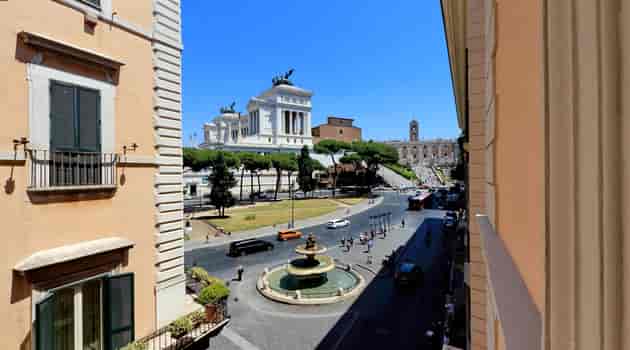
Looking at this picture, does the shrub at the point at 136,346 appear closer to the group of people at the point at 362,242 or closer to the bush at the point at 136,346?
the bush at the point at 136,346

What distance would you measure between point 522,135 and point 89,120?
656 centimetres

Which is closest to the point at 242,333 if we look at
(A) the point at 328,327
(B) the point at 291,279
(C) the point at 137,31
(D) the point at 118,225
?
(A) the point at 328,327

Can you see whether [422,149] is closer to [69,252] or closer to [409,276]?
[409,276]

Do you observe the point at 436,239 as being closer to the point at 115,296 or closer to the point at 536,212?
the point at 115,296

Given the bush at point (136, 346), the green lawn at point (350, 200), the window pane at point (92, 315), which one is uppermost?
the window pane at point (92, 315)

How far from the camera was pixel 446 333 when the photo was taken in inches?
448

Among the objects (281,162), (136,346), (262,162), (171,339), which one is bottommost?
(171,339)

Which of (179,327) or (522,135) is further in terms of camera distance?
(179,327)

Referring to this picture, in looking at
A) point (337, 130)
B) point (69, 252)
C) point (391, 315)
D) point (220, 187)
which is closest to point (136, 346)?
point (69, 252)

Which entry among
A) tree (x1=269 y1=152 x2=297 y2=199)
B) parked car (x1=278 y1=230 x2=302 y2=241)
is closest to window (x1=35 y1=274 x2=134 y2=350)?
parked car (x1=278 y1=230 x2=302 y2=241)

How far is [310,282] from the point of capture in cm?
1839

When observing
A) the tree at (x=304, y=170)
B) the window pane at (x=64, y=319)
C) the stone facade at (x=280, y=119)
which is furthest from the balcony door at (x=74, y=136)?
the stone facade at (x=280, y=119)

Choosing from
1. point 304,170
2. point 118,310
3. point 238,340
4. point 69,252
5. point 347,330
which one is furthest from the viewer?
point 304,170

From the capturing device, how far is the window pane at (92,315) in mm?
5719
